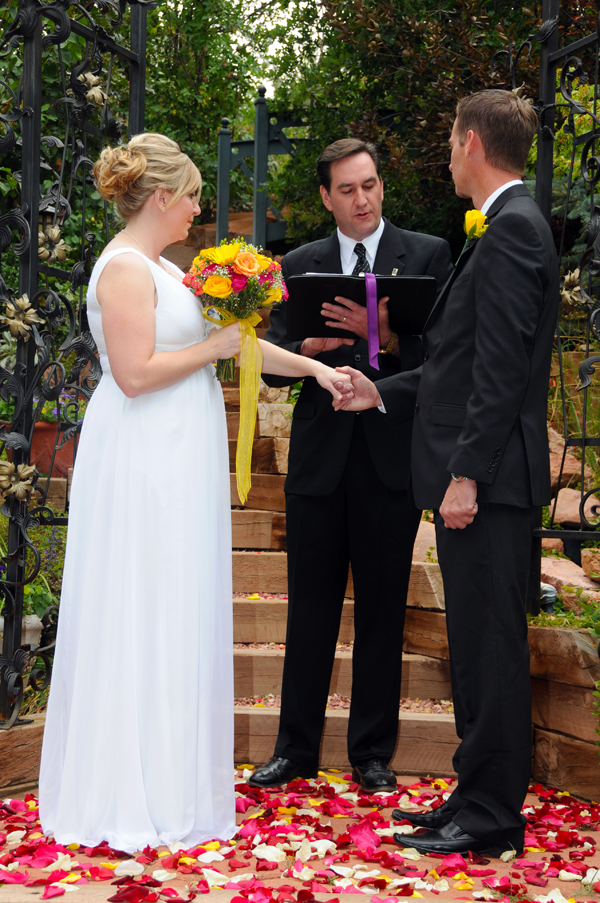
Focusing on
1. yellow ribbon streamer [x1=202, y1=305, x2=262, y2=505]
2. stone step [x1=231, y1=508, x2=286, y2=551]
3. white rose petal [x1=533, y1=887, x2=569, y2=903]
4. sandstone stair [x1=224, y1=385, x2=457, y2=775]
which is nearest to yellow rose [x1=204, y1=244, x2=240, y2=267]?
yellow ribbon streamer [x1=202, y1=305, x2=262, y2=505]

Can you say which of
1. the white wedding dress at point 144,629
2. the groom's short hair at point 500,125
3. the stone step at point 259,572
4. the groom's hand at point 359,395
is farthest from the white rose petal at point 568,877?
the stone step at point 259,572

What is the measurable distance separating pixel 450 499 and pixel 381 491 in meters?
0.61

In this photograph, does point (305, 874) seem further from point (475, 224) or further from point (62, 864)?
point (475, 224)

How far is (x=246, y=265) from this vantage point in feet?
8.45

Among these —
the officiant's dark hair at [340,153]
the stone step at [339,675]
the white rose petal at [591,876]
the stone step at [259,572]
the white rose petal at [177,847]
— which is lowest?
the white rose petal at [177,847]

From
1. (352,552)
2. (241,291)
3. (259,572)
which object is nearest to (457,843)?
(352,552)

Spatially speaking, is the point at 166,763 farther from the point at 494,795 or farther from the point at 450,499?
the point at 450,499

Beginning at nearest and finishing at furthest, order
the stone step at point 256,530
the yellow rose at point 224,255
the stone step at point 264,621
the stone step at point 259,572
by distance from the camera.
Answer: the yellow rose at point 224,255 < the stone step at point 264,621 < the stone step at point 259,572 < the stone step at point 256,530

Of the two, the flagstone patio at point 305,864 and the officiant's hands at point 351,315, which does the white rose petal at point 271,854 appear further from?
the officiant's hands at point 351,315

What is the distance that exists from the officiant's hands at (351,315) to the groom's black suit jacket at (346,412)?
0.60 ft

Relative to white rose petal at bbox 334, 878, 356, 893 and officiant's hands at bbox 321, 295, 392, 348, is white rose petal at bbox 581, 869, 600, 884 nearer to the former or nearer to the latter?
white rose petal at bbox 334, 878, 356, 893

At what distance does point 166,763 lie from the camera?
255cm

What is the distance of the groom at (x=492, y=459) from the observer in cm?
239

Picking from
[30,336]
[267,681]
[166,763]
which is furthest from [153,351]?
[267,681]
